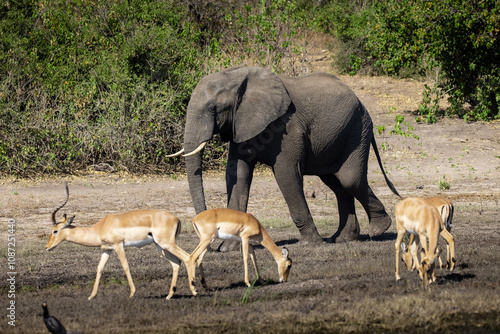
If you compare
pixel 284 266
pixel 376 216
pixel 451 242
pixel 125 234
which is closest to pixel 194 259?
pixel 125 234

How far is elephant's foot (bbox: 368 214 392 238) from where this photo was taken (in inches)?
517

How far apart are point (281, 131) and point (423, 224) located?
145 inches

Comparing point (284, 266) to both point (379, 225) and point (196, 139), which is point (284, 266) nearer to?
point (196, 139)

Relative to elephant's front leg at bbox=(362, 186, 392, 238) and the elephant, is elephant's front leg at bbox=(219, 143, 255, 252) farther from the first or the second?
elephant's front leg at bbox=(362, 186, 392, 238)

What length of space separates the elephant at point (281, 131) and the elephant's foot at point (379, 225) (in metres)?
0.74

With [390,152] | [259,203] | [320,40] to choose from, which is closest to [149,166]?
[259,203]

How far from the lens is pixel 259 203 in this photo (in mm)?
17234

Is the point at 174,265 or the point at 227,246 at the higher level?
the point at 174,265

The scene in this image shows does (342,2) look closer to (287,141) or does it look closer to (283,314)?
(287,141)

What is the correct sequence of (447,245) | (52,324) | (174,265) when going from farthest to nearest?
1. (447,245)
2. (174,265)
3. (52,324)

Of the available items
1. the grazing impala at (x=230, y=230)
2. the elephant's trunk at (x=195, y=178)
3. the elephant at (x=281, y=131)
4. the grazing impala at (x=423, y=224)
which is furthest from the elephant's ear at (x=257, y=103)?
the grazing impala at (x=423, y=224)

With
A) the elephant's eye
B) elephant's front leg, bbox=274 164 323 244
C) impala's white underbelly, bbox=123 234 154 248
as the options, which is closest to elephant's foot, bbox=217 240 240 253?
elephant's front leg, bbox=274 164 323 244

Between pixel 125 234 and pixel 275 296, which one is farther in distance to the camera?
pixel 275 296

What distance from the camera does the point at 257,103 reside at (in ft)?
38.6
